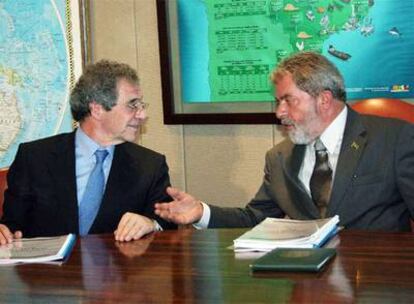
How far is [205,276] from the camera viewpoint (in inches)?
78.4

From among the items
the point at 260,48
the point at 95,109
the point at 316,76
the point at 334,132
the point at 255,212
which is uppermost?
the point at 260,48

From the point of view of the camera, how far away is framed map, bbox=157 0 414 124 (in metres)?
3.45

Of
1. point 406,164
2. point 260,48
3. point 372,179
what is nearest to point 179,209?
point 372,179

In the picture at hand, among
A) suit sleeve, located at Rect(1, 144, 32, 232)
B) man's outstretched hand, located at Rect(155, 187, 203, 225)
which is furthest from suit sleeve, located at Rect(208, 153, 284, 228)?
suit sleeve, located at Rect(1, 144, 32, 232)

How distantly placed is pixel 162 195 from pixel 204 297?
130 cm

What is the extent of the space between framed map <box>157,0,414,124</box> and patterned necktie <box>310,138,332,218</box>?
0.65 meters

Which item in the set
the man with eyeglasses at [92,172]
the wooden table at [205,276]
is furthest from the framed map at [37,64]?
the wooden table at [205,276]

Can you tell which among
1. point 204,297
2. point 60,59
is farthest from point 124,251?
point 60,59

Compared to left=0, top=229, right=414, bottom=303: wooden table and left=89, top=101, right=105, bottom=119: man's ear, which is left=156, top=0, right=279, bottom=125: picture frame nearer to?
left=89, top=101, right=105, bottom=119: man's ear

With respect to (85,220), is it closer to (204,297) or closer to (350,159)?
(350,159)

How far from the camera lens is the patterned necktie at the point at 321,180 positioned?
2.92 metres

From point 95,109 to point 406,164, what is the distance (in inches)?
52.1

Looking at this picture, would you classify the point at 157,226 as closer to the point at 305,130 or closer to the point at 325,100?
the point at 305,130

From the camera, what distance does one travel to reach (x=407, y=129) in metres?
2.85
